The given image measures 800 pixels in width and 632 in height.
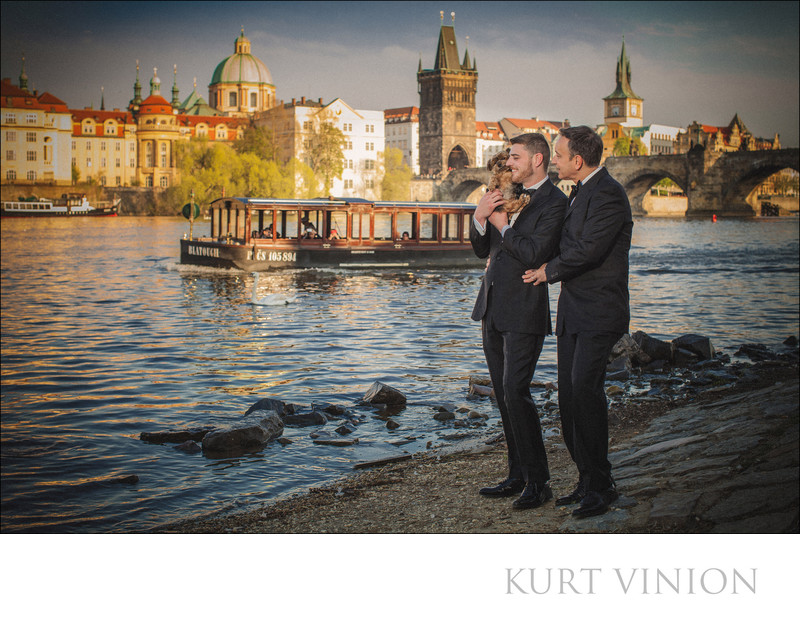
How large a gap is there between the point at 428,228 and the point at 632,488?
Result: 41.3m

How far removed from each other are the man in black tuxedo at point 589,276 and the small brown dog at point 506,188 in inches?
6.3

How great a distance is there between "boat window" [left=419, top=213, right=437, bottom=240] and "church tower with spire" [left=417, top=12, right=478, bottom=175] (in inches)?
1257

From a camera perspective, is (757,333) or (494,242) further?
(757,333)

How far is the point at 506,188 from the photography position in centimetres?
314

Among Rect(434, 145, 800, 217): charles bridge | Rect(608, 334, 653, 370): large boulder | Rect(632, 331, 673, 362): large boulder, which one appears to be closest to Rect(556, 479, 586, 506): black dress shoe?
Rect(608, 334, 653, 370): large boulder

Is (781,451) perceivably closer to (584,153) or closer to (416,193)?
(584,153)

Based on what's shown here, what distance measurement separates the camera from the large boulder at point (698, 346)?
9.03 meters

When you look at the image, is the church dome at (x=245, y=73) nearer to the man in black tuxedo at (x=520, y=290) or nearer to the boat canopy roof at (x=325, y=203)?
the boat canopy roof at (x=325, y=203)

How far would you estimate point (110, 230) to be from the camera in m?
41.8

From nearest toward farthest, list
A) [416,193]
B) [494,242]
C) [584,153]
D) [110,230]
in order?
1. [584,153]
2. [494,242]
3. [110,230]
4. [416,193]

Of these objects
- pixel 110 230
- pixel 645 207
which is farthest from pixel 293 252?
pixel 645 207

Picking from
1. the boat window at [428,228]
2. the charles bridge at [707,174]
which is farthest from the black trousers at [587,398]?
the charles bridge at [707,174]

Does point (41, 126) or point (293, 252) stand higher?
point (41, 126)

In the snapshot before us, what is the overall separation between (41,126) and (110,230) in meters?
10.1
